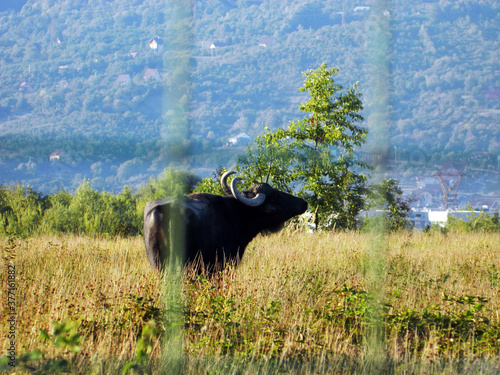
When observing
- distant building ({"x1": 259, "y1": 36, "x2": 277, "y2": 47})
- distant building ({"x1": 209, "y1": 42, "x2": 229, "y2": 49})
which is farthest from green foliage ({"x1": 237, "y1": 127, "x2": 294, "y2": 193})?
distant building ({"x1": 259, "y1": 36, "x2": 277, "y2": 47})

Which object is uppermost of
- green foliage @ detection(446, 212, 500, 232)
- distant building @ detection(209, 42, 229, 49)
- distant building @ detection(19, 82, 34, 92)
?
distant building @ detection(209, 42, 229, 49)

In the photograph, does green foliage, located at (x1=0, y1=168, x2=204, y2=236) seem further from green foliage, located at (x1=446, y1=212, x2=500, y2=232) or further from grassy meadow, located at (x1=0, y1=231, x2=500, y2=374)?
green foliage, located at (x1=446, y1=212, x2=500, y2=232)

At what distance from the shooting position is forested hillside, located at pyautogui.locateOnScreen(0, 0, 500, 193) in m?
89.6

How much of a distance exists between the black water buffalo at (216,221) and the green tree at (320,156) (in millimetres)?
8185

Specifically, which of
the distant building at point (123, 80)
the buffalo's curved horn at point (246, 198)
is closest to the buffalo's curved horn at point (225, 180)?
the buffalo's curved horn at point (246, 198)

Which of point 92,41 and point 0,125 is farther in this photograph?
point 92,41

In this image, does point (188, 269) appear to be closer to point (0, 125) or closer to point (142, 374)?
point (142, 374)

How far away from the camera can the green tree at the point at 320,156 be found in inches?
698

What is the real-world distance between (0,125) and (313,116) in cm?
12090

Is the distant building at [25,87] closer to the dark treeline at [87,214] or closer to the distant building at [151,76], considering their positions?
the distant building at [151,76]

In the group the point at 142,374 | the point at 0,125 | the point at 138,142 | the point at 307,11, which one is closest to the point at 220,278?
the point at 142,374

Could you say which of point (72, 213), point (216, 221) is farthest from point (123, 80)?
point (216, 221)

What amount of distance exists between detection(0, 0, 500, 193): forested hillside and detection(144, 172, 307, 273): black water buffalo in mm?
58438

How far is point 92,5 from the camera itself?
170 m
